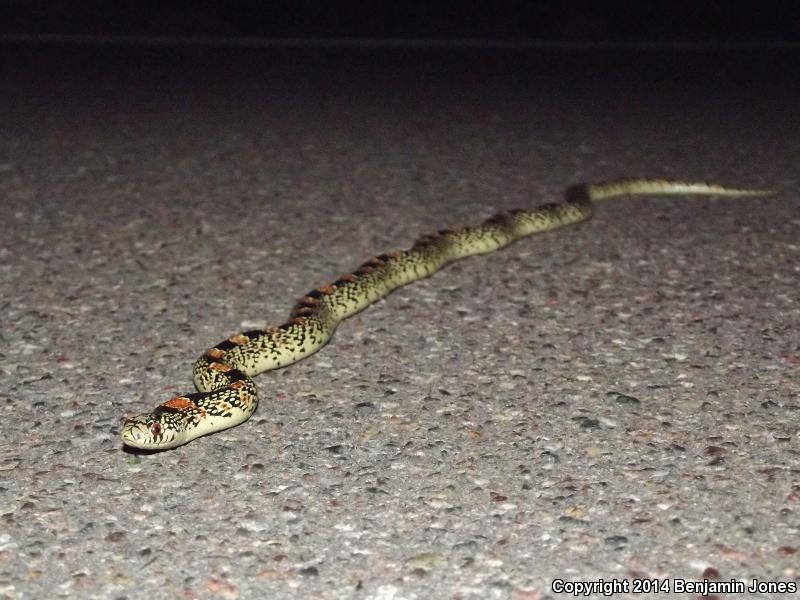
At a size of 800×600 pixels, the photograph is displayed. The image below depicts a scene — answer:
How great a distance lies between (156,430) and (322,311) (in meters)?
1.68

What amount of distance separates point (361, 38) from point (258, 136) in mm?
7736

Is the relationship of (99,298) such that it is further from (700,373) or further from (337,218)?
(700,373)

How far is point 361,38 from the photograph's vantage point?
18609 millimetres

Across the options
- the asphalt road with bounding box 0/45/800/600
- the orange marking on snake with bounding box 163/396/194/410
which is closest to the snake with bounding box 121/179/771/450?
the orange marking on snake with bounding box 163/396/194/410

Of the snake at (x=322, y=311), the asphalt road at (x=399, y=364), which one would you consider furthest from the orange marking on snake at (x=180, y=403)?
the asphalt road at (x=399, y=364)

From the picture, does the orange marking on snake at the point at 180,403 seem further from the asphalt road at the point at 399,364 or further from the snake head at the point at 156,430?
the asphalt road at the point at 399,364

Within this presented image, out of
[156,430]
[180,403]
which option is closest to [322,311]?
[180,403]

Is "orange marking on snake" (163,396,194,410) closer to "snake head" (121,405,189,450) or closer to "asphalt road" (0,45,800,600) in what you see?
"snake head" (121,405,189,450)

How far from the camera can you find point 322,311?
20.1 feet

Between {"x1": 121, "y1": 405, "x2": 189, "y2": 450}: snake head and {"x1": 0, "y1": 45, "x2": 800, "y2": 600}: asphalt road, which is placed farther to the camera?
{"x1": 121, "y1": 405, "x2": 189, "y2": 450}: snake head

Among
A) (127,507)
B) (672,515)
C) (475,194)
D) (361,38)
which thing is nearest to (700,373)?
(672,515)

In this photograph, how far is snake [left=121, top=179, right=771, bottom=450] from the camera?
Answer: 15.5 feet

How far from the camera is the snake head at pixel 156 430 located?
4.55 metres

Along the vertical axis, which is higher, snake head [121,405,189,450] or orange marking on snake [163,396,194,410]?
orange marking on snake [163,396,194,410]
